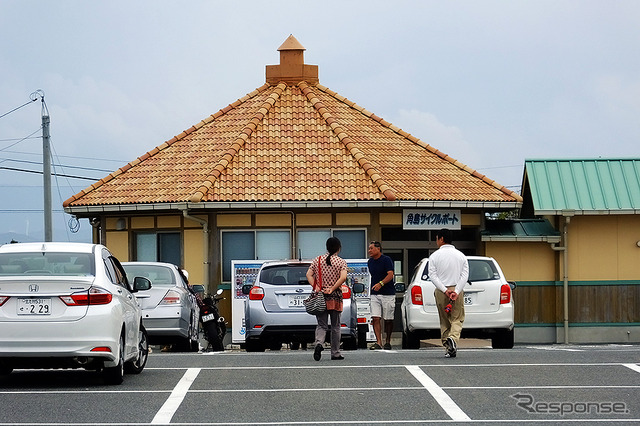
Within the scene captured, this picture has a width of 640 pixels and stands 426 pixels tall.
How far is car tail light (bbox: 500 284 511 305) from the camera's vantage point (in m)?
19.6

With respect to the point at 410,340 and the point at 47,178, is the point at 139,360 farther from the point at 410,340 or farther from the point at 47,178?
the point at 47,178

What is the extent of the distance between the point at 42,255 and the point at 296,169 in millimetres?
15978

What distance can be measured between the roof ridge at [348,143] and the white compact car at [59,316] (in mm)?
14912

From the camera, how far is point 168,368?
1409 cm

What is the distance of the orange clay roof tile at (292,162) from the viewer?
1070 inches

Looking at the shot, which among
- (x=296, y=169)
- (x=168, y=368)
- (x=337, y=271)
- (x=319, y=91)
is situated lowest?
(x=168, y=368)

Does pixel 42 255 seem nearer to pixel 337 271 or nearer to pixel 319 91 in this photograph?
pixel 337 271

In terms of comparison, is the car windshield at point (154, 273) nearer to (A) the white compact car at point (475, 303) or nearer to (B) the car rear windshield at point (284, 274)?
(B) the car rear windshield at point (284, 274)

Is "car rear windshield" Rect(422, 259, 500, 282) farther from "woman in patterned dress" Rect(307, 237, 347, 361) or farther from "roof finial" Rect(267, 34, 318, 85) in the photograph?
"roof finial" Rect(267, 34, 318, 85)

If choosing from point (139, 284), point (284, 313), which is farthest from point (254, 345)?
point (139, 284)

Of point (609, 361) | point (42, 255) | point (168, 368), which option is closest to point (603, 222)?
point (609, 361)

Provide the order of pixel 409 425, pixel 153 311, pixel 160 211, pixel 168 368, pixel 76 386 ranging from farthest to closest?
pixel 160 211 → pixel 153 311 → pixel 168 368 → pixel 76 386 → pixel 409 425

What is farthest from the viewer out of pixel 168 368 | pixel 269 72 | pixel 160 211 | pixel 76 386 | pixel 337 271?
pixel 269 72

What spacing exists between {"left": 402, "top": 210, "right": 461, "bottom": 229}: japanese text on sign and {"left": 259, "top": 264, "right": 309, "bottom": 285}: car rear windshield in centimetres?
864
